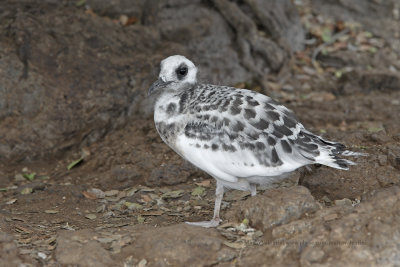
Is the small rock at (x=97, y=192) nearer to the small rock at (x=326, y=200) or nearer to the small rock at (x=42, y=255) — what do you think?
the small rock at (x=42, y=255)

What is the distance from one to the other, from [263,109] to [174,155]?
2.27 m

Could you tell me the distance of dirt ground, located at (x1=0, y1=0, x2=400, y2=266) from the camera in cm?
440

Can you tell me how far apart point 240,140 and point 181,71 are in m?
1.11

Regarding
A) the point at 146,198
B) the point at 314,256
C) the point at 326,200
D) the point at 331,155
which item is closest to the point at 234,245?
the point at 314,256

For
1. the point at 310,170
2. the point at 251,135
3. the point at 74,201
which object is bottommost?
the point at 74,201

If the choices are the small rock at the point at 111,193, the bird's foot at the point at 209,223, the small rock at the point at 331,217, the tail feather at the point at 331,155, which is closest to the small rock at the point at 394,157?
the tail feather at the point at 331,155

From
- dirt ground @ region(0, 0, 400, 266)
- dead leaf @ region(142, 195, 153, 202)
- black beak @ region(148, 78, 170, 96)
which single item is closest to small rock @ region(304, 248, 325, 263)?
dirt ground @ region(0, 0, 400, 266)

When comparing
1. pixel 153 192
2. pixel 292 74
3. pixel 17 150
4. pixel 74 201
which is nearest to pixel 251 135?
pixel 153 192

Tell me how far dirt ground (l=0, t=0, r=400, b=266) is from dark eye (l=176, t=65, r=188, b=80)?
1.50m

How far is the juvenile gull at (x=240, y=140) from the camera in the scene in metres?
5.25

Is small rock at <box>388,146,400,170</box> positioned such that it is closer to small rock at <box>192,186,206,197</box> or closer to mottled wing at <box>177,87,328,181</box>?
mottled wing at <box>177,87,328,181</box>

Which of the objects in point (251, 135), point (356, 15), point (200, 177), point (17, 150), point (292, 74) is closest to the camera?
point (251, 135)

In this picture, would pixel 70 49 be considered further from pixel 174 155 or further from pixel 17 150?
pixel 174 155

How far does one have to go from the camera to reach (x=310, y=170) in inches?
242
